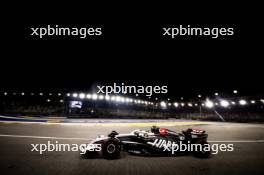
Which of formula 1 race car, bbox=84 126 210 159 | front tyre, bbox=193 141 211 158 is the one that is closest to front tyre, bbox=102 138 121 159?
formula 1 race car, bbox=84 126 210 159

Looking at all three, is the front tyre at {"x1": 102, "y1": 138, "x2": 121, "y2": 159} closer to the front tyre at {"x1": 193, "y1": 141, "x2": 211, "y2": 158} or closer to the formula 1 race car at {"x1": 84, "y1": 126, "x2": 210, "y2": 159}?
the formula 1 race car at {"x1": 84, "y1": 126, "x2": 210, "y2": 159}

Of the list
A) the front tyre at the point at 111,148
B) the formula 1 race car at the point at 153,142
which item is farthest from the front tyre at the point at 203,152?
the front tyre at the point at 111,148

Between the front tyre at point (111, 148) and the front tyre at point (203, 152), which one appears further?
the front tyre at point (203, 152)

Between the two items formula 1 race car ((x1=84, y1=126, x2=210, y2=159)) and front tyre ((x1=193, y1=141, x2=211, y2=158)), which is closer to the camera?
formula 1 race car ((x1=84, y1=126, x2=210, y2=159))

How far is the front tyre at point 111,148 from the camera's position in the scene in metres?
5.55

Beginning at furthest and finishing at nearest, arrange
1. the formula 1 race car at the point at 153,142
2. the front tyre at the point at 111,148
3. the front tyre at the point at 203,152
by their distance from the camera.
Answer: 1. the front tyre at the point at 203,152
2. the formula 1 race car at the point at 153,142
3. the front tyre at the point at 111,148

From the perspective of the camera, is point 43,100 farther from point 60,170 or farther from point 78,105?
point 60,170

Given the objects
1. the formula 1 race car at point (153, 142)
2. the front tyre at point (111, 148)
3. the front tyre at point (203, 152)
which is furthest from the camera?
the front tyre at point (203, 152)

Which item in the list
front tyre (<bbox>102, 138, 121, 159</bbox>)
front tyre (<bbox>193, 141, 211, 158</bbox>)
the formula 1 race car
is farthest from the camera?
front tyre (<bbox>193, 141, 211, 158</bbox>)

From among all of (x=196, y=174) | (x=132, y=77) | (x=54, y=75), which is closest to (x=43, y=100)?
(x=54, y=75)

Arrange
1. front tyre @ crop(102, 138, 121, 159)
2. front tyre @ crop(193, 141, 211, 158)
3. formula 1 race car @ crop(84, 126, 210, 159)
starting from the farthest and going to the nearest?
front tyre @ crop(193, 141, 211, 158)
formula 1 race car @ crop(84, 126, 210, 159)
front tyre @ crop(102, 138, 121, 159)

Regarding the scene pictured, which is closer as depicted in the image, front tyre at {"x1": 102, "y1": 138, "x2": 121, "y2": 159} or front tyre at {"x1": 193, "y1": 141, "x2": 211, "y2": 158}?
front tyre at {"x1": 102, "y1": 138, "x2": 121, "y2": 159}

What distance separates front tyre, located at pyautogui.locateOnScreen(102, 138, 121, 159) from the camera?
5.55 m

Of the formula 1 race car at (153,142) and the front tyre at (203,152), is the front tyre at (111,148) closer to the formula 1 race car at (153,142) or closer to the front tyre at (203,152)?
the formula 1 race car at (153,142)
